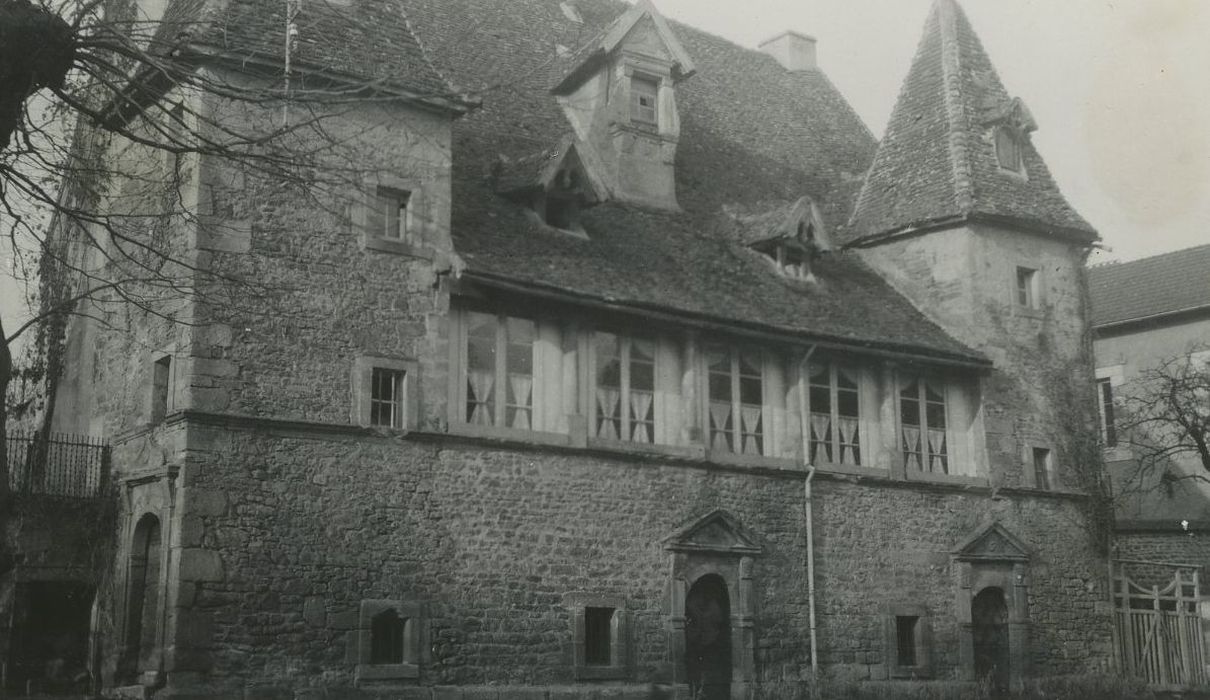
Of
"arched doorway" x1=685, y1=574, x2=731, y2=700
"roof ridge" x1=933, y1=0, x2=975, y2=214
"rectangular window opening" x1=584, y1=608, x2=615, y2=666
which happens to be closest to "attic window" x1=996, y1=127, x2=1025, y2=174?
"roof ridge" x1=933, y1=0, x2=975, y2=214

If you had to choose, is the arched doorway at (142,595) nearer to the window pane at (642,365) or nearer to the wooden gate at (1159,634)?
the window pane at (642,365)

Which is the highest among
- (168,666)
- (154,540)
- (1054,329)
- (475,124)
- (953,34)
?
(953,34)

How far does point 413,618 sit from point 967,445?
10.5 m

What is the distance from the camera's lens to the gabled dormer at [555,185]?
19516mm

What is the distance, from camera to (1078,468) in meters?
24.0

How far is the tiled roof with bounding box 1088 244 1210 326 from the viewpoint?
96.6 feet

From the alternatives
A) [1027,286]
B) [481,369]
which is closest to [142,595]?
[481,369]

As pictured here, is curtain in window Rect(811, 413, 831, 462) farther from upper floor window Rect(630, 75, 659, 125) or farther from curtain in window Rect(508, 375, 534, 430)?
upper floor window Rect(630, 75, 659, 125)

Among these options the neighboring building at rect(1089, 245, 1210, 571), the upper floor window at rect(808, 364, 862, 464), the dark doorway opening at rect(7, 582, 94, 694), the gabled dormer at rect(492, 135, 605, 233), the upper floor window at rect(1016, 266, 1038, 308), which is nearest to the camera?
the dark doorway opening at rect(7, 582, 94, 694)

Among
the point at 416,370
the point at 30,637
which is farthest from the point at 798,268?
the point at 30,637

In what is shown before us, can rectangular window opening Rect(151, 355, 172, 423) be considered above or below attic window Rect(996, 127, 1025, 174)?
below

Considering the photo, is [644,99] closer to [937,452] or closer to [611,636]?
[937,452]

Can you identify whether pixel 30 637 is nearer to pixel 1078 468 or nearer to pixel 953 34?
pixel 1078 468

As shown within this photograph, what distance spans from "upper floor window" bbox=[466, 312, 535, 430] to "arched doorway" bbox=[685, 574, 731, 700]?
364cm
